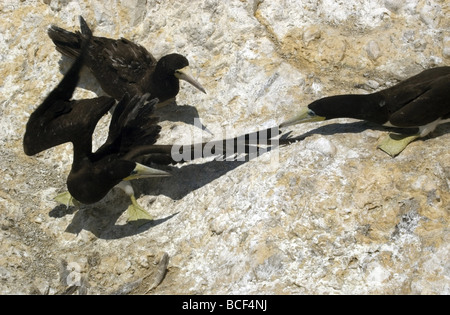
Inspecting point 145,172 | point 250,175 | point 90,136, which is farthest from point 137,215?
point 250,175

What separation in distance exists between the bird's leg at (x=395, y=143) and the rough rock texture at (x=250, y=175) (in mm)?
81

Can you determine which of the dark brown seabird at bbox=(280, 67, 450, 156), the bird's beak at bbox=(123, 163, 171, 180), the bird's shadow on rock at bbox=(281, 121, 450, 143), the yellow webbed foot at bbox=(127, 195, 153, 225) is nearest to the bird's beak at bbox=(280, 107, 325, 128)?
the dark brown seabird at bbox=(280, 67, 450, 156)

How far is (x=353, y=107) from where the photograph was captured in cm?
652

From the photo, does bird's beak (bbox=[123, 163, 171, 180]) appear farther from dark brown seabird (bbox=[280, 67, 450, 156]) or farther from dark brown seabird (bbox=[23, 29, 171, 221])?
dark brown seabird (bbox=[280, 67, 450, 156])

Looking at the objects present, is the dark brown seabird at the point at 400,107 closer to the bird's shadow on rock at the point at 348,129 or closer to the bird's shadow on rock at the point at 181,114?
the bird's shadow on rock at the point at 348,129

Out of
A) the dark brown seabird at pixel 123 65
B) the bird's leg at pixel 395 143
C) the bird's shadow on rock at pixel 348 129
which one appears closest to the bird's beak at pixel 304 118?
the bird's shadow on rock at pixel 348 129

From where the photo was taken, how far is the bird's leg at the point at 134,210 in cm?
653

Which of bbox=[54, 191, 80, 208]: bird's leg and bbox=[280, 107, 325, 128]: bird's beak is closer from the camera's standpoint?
bbox=[280, 107, 325, 128]: bird's beak

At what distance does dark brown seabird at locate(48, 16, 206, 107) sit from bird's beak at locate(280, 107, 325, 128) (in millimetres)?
1570

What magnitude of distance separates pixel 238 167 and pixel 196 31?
2.29 meters

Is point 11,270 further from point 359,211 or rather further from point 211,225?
point 359,211

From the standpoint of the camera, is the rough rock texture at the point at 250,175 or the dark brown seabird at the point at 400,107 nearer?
the rough rock texture at the point at 250,175

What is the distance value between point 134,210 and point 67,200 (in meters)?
0.83

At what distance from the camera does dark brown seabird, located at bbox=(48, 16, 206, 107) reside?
7.57 meters
